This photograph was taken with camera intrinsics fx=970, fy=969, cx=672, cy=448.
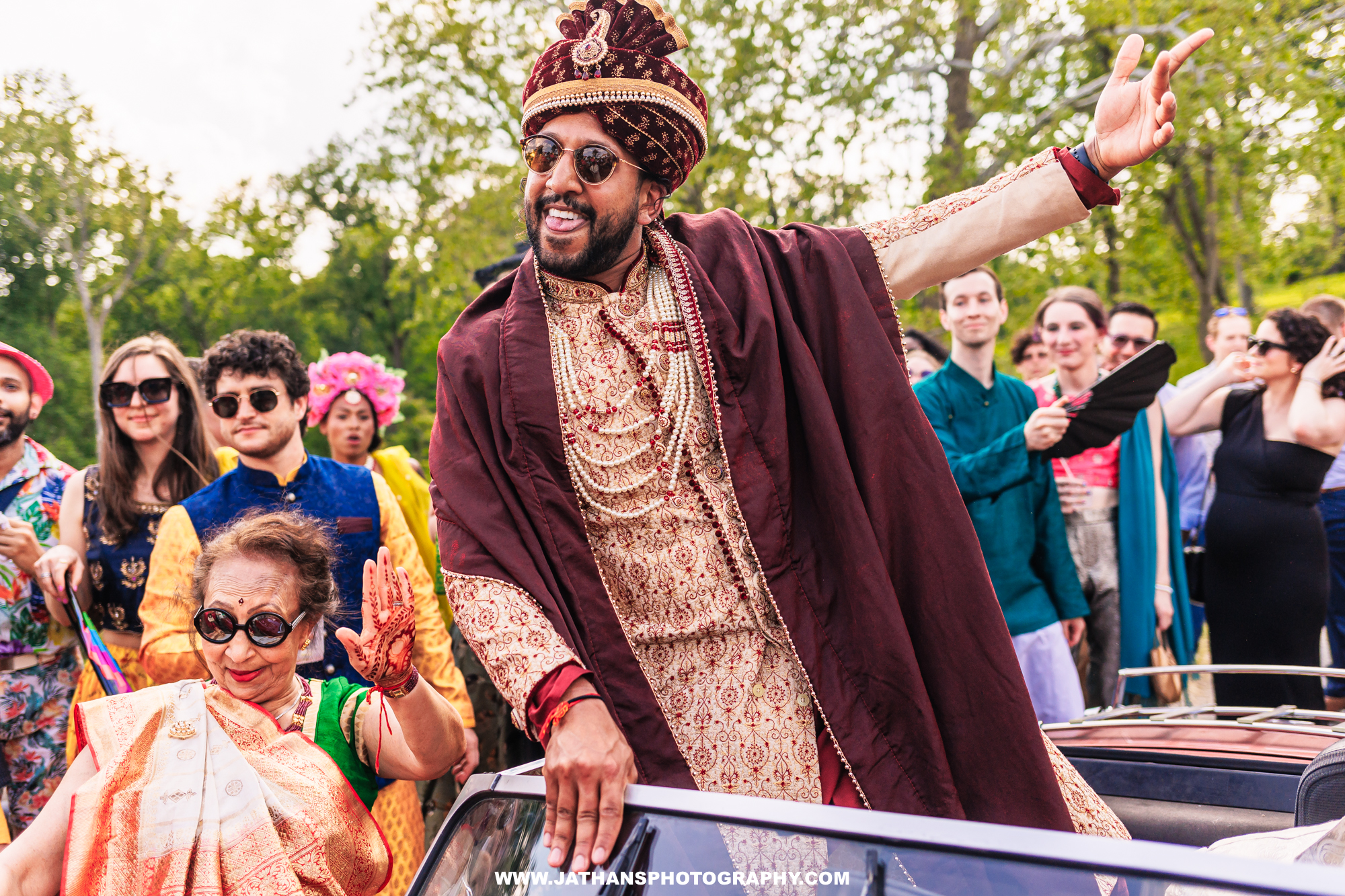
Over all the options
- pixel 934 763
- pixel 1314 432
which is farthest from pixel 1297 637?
pixel 934 763

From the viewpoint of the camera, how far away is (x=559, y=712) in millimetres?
1687

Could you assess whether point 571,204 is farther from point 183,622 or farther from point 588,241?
point 183,622

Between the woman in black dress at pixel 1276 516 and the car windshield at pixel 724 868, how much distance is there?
3.84m

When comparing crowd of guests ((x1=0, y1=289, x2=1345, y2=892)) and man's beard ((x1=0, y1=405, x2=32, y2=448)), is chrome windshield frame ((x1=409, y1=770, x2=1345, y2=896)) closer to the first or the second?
crowd of guests ((x1=0, y1=289, x2=1345, y2=892))

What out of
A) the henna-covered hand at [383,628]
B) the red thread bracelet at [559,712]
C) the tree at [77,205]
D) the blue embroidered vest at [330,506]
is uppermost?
the tree at [77,205]

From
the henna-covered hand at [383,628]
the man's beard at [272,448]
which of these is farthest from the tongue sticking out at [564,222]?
the man's beard at [272,448]

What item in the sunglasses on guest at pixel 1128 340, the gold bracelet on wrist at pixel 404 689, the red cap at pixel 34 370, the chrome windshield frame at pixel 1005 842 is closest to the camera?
the chrome windshield frame at pixel 1005 842

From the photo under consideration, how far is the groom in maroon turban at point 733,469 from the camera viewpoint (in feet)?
6.49

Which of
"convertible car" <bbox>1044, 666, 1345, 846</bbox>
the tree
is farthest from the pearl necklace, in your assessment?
the tree

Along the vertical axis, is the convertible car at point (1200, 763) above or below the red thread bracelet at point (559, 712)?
below

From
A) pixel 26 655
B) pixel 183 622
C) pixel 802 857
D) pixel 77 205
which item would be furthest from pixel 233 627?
pixel 77 205

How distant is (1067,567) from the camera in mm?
4305

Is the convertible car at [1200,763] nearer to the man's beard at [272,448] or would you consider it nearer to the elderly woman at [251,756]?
the elderly woman at [251,756]

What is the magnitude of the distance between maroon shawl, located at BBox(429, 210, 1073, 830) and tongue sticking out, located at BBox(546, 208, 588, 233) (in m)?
0.22
